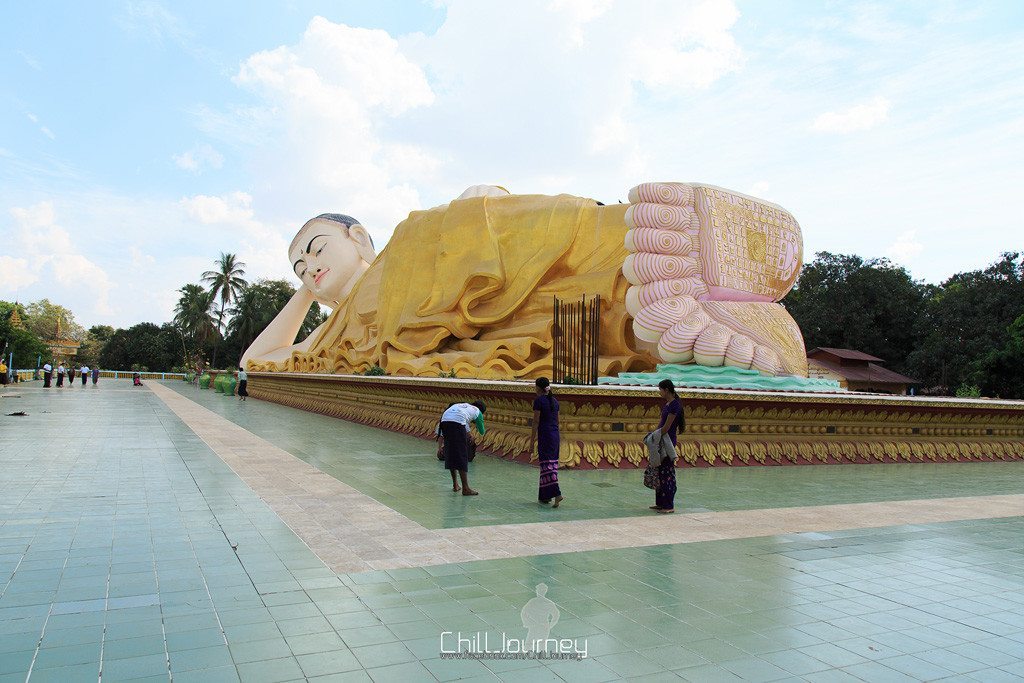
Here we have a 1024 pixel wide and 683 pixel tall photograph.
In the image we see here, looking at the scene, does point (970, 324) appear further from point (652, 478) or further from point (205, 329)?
point (205, 329)

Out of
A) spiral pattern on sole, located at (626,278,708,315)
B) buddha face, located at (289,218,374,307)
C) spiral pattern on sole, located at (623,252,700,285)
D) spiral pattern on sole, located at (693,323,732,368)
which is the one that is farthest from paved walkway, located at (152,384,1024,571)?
buddha face, located at (289,218,374,307)

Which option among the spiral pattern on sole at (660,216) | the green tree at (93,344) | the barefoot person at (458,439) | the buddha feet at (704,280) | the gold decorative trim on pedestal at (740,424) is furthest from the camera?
the green tree at (93,344)

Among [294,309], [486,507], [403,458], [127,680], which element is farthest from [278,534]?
[294,309]

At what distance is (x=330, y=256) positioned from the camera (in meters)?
23.9

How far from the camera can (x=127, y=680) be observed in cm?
254

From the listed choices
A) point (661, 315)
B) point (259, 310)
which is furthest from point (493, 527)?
point (259, 310)

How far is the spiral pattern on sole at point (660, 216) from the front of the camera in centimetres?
1253

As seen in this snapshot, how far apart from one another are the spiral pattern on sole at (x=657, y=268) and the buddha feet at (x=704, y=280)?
0.02m

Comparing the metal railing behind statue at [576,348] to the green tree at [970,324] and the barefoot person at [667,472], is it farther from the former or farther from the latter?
the green tree at [970,324]

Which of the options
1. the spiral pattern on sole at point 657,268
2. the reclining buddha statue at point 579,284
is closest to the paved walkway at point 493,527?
the reclining buddha statue at point 579,284

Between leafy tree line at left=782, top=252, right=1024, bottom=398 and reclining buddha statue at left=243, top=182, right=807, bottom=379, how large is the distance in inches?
450

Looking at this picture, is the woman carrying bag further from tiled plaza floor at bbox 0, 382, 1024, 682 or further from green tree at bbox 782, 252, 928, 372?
green tree at bbox 782, 252, 928, 372

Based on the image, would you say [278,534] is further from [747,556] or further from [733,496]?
[733,496]

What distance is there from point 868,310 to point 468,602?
101 feet
